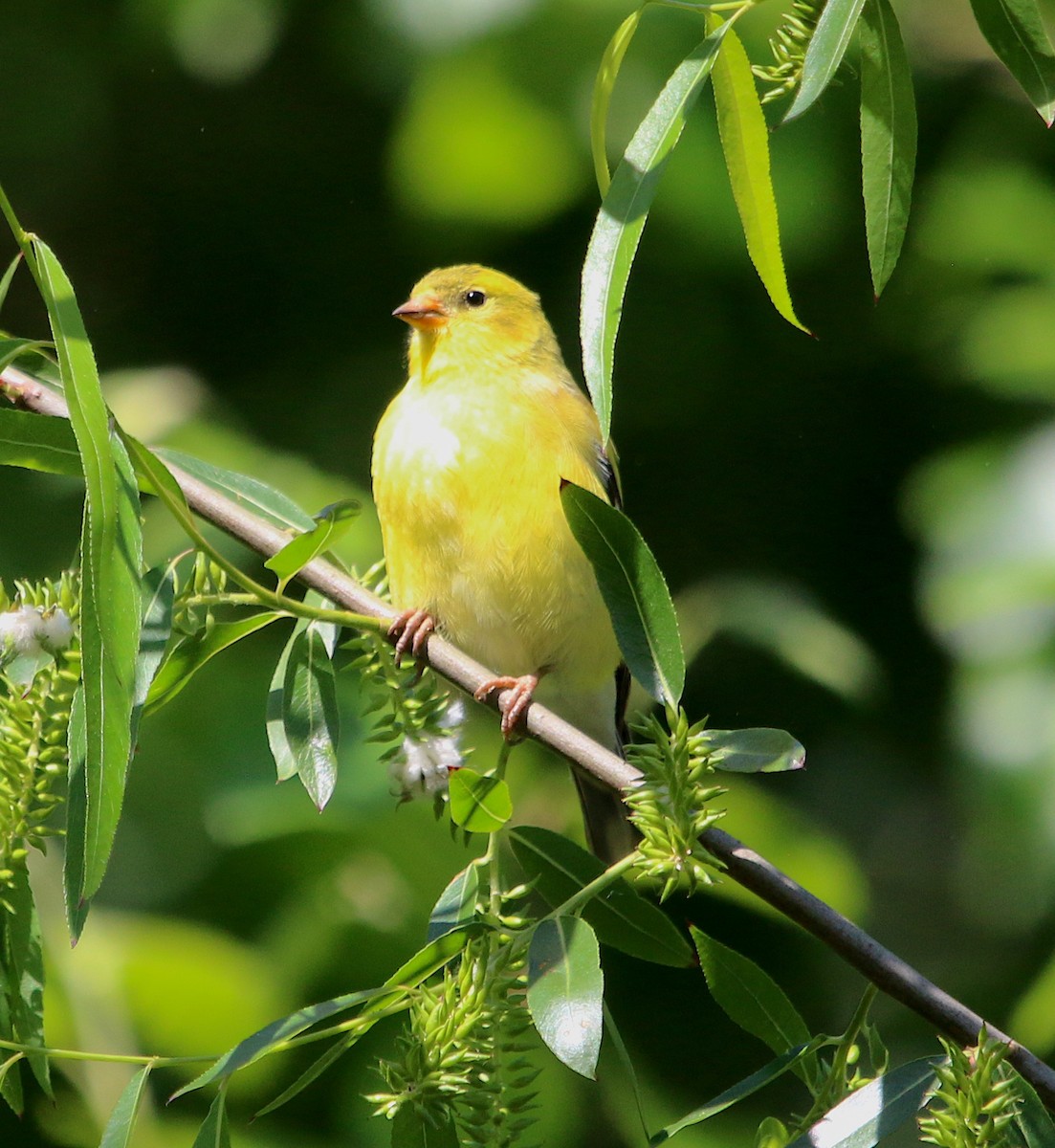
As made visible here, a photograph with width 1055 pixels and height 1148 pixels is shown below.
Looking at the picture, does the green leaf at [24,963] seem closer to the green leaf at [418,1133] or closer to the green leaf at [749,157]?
the green leaf at [418,1133]

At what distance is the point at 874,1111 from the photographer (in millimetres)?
1541

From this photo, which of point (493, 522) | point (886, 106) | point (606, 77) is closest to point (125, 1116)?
point (606, 77)

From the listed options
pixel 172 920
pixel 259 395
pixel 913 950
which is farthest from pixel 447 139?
pixel 913 950

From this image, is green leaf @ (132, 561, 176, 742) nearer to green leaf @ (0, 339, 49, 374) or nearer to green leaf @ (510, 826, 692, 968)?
green leaf @ (0, 339, 49, 374)

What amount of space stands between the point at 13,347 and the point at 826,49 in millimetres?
802

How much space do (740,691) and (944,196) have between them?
4.75 ft

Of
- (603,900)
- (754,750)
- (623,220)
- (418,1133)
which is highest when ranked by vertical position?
(623,220)

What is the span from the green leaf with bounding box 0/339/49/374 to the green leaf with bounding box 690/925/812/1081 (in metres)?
0.98

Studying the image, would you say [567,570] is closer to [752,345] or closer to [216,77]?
[752,345]

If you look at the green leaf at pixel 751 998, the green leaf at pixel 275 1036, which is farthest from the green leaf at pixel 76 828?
the green leaf at pixel 751 998

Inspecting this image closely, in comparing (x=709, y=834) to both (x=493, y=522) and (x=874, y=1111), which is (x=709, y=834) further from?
(x=493, y=522)

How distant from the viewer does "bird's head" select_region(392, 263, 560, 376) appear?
11.1ft

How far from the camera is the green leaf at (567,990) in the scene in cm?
142

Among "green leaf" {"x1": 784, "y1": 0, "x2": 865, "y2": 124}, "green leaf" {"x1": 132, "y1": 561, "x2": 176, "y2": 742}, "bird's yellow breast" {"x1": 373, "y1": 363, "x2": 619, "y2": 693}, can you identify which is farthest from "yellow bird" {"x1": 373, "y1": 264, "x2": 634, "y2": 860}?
"green leaf" {"x1": 784, "y1": 0, "x2": 865, "y2": 124}
